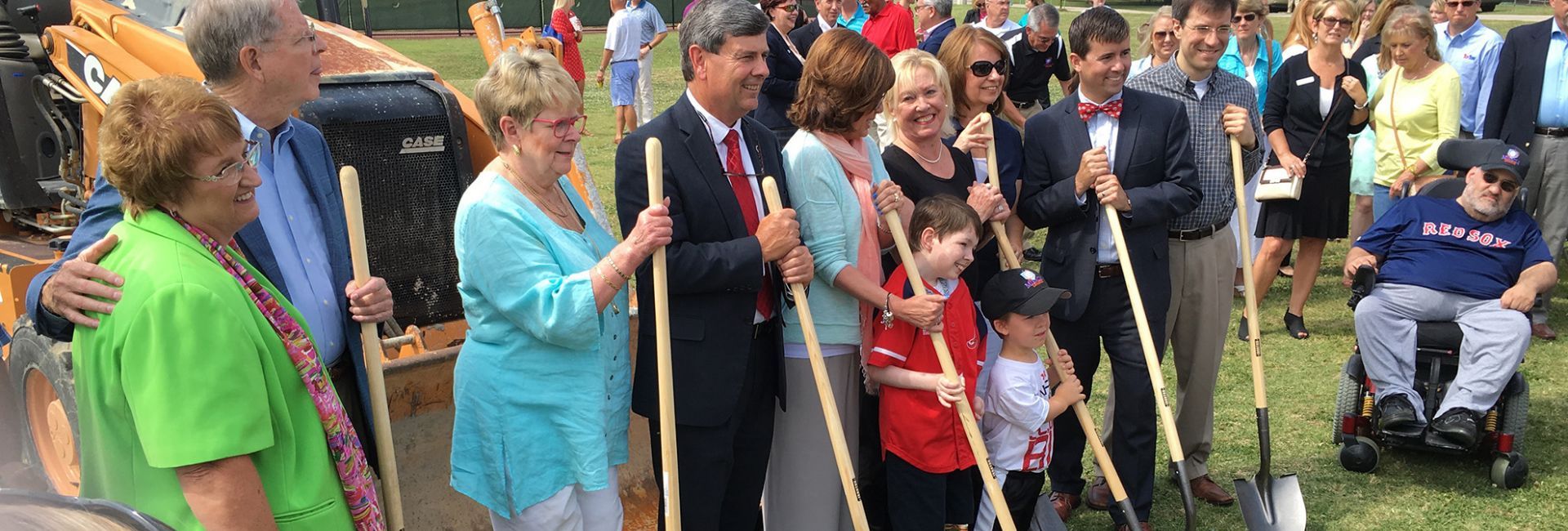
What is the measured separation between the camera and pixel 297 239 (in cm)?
313

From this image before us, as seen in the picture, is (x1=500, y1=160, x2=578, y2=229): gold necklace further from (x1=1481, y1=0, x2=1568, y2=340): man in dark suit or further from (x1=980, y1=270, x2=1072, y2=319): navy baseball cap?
(x1=1481, y1=0, x2=1568, y2=340): man in dark suit

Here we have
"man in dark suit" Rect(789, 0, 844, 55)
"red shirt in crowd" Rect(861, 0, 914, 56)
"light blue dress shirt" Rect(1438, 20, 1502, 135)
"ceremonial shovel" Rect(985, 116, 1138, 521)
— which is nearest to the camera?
"ceremonial shovel" Rect(985, 116, 1138, 521)

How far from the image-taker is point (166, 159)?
237 centimetres

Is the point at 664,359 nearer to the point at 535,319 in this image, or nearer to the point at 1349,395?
the point at 535,319

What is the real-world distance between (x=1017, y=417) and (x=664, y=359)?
153 centimetres

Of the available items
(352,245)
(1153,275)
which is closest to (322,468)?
(352,245)

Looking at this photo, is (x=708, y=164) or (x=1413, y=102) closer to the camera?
(x=708, y=164)

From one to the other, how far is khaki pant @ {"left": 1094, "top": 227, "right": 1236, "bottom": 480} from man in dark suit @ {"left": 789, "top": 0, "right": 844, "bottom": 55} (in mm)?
4485

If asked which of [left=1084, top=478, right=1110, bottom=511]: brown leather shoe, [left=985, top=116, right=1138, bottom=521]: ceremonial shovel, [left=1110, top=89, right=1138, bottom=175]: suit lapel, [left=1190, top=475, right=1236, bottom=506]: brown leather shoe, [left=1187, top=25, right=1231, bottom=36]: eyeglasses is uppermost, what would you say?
[left=1187, top=25, right=1231, bottom=36]: eyeglasses

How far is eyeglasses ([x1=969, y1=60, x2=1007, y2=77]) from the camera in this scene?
182 inches

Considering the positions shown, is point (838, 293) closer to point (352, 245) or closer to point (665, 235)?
point (665, 235)

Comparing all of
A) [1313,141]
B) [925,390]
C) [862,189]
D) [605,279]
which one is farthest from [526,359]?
[1313,141]

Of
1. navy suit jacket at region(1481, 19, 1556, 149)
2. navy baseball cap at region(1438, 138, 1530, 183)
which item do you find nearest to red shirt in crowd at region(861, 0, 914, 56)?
navy suit jacket at region(1481, 19, 1556, 149)

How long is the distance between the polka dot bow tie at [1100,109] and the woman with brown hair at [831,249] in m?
1.03
